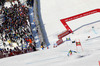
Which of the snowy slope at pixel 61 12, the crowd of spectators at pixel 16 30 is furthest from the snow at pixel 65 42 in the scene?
the crowd of spectators at pixel 16 30

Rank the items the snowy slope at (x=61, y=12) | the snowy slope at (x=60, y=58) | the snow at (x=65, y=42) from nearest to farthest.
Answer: the snowy slope at (x=60, y=58) → the snow at (x=65, y=42) → the snowy slope at (x=61, y=12)

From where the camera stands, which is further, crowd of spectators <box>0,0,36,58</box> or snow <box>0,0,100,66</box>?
crowd of spectators <box>0,0,36,58</box>

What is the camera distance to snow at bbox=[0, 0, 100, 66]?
11.7 m

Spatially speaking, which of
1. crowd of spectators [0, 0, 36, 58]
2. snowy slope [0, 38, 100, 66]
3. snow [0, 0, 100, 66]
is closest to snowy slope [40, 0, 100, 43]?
snow [0, 0, 100, 66]

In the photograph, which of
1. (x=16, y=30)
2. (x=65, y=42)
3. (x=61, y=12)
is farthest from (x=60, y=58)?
(x=16, y=30)

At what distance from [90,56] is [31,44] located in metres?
8.84

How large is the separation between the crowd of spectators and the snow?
8.64 ft

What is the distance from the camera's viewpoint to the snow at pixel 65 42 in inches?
462

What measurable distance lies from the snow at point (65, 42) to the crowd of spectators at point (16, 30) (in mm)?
2633

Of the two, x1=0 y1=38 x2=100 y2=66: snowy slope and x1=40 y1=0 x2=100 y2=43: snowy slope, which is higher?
x1=40 y1=0 x2=100 y2=43: snowy slope

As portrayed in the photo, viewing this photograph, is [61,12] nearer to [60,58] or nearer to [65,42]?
[65,42]

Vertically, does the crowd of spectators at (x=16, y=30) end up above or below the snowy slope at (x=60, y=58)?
above

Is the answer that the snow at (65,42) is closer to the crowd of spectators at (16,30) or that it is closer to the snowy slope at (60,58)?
the snowy slope at (60,58)

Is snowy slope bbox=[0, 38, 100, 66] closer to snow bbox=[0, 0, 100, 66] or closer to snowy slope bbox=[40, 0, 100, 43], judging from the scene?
snow bbox=[0, 0, 100, 66]
